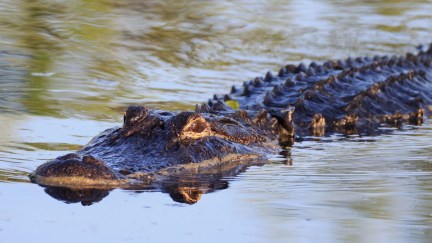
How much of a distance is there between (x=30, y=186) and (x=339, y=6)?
1009 centimetres

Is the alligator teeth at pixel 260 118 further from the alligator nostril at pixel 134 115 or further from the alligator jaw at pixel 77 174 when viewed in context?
the alligator jaw at pixel 77 174

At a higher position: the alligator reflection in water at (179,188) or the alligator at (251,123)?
the alligator at (251,123)

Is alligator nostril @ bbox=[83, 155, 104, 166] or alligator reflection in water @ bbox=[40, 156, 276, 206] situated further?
alligator nostril @ bbox=[83, 155, 104, 166]

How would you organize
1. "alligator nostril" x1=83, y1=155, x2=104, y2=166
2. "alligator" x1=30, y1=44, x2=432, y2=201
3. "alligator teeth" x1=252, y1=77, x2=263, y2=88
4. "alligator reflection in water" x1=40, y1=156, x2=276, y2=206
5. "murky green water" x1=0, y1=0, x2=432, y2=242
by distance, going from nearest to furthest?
"murky green water" x1=0, y1=0, x2=432, y2=242 < "alligator reflection in water" x1=40, y1=156, x2=276, y2=206 < "alligator nostril" x1=83, y1=155, x2=104, y2=166 < "alligator" x1=30, y1=44, x2=432, y2=201 < "alligator teeth" x1=252, y1=77, x2=263, y2=88

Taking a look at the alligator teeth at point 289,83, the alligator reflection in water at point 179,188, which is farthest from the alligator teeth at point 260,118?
the alligator teeth at point 289,83

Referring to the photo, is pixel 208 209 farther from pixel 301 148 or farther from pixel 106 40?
pixel 106 40

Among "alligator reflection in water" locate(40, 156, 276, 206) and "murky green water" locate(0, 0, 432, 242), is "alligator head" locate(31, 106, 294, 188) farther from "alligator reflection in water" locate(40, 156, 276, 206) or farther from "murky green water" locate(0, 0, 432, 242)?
"murky green water" locate(0, 0, 432, 242)

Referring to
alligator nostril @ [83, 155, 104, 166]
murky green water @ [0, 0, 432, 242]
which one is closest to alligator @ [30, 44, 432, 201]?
alligator nostril @ [83, 155, 104, 166]

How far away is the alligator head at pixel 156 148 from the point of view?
5.82 meters

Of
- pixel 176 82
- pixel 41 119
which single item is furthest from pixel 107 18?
pixel 41 119

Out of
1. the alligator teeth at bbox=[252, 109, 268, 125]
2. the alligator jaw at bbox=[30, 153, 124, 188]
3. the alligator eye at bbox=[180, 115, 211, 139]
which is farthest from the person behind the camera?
the alligator teeth at bbox=[252, 109, 268, 125]

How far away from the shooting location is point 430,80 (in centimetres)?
1047

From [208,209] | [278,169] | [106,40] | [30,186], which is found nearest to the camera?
[208,209]

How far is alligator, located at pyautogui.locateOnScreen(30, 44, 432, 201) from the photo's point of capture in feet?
20.0
